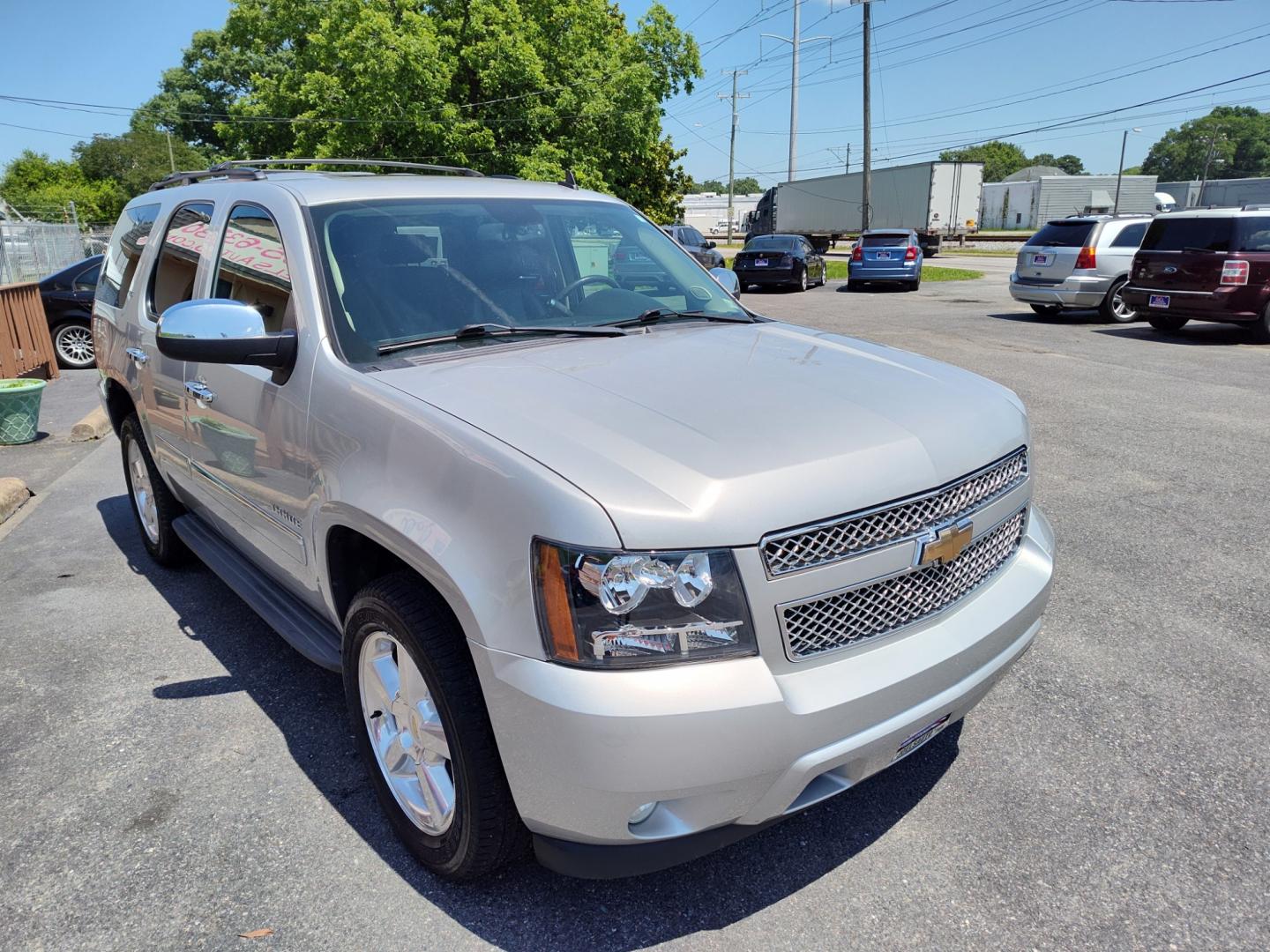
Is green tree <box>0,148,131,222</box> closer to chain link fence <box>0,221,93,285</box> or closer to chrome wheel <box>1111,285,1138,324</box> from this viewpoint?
chain link fence <box>0,221,93,285</box>

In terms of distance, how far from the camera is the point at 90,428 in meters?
8.88

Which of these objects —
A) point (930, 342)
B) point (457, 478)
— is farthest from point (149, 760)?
point (930, 342)

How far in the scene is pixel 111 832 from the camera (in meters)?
2.86

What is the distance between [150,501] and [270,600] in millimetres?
1986

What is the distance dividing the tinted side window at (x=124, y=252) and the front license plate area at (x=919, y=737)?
435 cm

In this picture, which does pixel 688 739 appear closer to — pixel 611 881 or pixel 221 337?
pixel 611 881

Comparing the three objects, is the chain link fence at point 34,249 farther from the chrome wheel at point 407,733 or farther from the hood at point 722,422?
the hood at point 722,422

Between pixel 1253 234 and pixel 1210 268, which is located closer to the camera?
pixel 1253 234

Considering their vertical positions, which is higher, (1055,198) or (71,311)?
(1055,198)

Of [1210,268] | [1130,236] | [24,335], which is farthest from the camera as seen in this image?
[1130,236]

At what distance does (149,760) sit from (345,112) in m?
28.7

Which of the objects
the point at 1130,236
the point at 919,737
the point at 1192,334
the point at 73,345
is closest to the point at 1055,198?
the point at 1130,236

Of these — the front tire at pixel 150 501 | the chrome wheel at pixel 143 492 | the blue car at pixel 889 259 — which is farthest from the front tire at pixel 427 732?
the blue car at pixel 889 259

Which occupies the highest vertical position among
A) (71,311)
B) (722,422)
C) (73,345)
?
(722,422)
